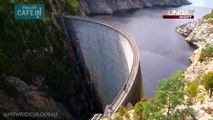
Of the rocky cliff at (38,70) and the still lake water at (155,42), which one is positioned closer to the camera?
the rocky cliff at (38,70)

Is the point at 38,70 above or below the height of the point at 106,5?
below

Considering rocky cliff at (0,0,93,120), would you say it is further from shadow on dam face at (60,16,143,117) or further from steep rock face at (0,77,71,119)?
shadow on dam face at (60,16,143,117)

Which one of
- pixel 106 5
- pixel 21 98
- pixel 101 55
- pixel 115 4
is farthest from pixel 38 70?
pixel 115 4

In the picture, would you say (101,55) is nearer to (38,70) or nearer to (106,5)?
(38,70)

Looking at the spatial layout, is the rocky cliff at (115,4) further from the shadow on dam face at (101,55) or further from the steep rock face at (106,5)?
the shadow on dam face at (101,55)

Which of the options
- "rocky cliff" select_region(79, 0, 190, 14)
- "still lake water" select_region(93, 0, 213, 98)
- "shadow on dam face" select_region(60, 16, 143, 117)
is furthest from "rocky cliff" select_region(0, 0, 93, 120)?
"rocky cliff" select_region(79, 0, 190, 14)

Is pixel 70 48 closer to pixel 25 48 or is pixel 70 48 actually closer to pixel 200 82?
pixel 25 48

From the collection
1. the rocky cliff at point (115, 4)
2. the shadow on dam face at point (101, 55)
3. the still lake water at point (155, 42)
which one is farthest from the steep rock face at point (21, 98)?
the rocky cliff at point (115, 4)
